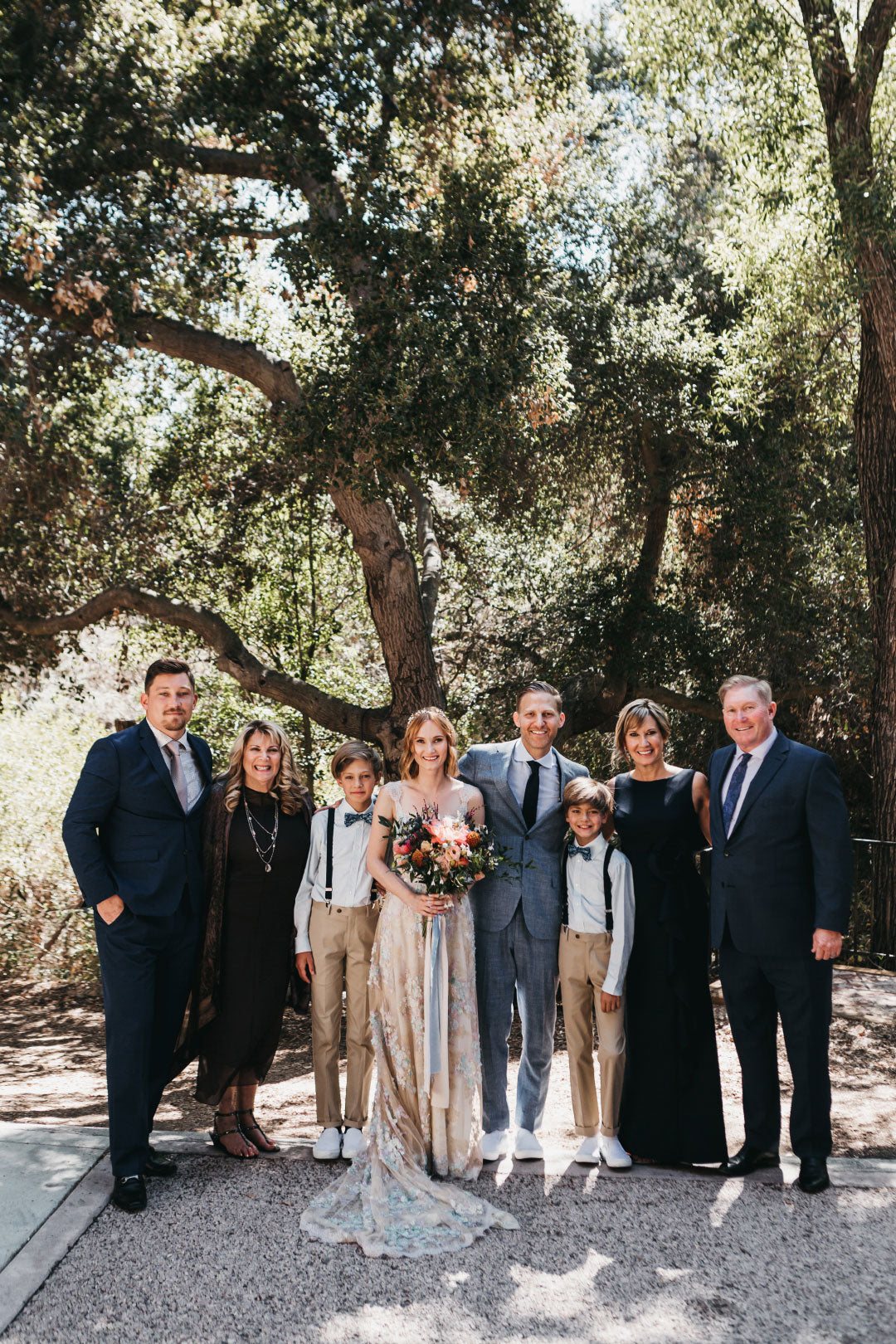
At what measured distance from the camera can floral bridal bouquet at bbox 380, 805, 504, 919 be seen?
14.1 feet

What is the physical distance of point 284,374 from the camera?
9.14m

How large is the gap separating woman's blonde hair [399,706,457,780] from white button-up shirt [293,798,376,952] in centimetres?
26

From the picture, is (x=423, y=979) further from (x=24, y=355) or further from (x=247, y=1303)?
(x=24, y=355)

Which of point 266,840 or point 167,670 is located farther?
point 266,840

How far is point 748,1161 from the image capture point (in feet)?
14.8

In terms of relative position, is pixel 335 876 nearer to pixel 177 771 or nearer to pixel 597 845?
pixel 177 771

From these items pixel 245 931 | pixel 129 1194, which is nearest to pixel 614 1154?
pixel 245 931

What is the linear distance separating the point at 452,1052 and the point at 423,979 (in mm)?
317

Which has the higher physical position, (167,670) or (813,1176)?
(167,670)

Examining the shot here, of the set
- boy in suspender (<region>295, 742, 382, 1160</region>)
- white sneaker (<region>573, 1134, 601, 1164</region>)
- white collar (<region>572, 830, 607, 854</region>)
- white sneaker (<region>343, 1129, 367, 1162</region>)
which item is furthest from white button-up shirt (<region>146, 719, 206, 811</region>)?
white sneaker (<region>573, 1134, 601, 1164</region>)

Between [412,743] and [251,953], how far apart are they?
1.13 metres

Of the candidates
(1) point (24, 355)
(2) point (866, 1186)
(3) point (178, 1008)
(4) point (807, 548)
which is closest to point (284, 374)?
(1) point (24, 355)

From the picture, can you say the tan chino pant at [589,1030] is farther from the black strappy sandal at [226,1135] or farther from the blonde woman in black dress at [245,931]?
the black strappy sandal at [226,1135]

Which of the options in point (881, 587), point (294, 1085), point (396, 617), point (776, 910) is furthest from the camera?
point (881, 587)
